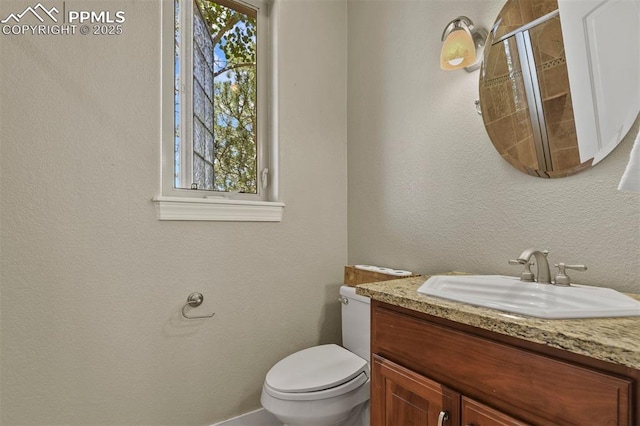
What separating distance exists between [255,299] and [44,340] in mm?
837

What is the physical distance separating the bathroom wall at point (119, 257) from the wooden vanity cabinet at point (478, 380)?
850 millimetres

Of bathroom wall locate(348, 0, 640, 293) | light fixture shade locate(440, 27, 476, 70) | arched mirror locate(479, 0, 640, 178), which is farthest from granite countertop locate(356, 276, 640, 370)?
light fixture shade locate(440, 27, 476, 70)

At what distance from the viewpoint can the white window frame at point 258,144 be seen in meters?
1.51

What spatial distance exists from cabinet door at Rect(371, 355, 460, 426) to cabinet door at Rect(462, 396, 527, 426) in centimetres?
2

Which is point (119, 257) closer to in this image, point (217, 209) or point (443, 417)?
point (217, 209)

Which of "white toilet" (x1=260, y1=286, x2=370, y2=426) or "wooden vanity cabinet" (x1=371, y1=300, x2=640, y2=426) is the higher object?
"wooden vanity cabinet" (x1=371, y1=300, x2=640, y2=426)

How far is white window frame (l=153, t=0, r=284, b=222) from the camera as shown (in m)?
1.51

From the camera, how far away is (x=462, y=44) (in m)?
1.24

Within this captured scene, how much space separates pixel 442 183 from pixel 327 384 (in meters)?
0.96

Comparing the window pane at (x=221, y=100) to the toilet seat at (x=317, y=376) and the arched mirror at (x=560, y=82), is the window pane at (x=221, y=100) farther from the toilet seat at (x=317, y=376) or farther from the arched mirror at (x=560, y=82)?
the arched mirror at (x=560, y=82)

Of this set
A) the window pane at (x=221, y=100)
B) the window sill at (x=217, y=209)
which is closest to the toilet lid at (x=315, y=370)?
the window sill at (x=217, y=209)

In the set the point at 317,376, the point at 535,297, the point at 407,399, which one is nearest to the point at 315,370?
the point at 317,376

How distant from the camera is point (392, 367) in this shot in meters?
0.95

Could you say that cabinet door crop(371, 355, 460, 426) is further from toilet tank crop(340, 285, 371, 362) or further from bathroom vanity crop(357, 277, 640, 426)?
toilet tank crop(340, 285, 371, 362)
